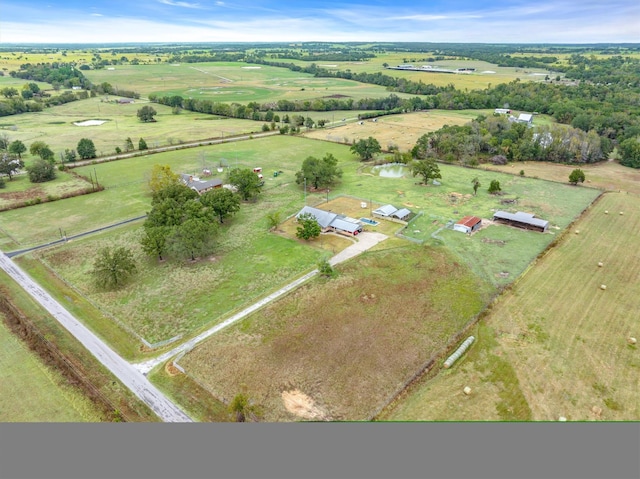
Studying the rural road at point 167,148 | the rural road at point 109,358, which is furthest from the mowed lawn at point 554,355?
the rural road at point 167,148

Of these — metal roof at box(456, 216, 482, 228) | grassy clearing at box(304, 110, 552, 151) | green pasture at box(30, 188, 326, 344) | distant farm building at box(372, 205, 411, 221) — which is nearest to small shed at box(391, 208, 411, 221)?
distant farm building at box(372, 205, 411, 221)

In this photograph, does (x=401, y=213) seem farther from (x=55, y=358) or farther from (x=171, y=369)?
(x=55, y=358)

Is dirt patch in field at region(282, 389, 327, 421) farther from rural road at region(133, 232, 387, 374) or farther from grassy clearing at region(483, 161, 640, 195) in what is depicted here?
grassy clearing at region(483, 161, 640, 195)

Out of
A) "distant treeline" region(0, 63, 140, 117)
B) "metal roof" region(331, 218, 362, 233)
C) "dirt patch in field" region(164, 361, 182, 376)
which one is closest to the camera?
"dirt patch in field" region(164, 361, 182, 376)

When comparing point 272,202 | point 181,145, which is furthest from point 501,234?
point 181,145

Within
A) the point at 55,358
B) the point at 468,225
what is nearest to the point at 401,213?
the point at 468,225

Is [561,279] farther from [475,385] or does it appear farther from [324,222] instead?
[324,222]
